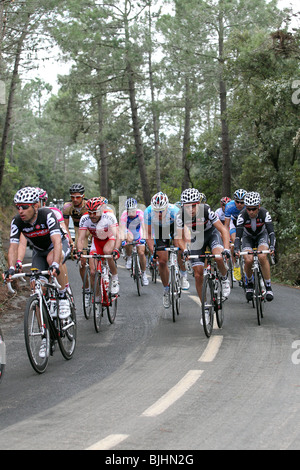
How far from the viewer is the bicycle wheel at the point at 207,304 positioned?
32.5 feet

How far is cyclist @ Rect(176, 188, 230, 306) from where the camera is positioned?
10.9 metres

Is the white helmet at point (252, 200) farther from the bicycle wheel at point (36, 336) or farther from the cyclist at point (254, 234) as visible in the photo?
the bicycle wheel at point (36, 336)

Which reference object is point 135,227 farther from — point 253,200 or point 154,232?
point 253,200

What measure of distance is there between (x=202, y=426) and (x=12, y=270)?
3385 mm

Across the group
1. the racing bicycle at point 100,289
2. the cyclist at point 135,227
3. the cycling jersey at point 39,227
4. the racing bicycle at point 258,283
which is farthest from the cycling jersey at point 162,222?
the cycling jersey at point 39,227

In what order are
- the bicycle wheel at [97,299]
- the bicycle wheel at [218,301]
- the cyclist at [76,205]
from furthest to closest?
Result: the cyclist at [76,205] → the bicycle wheel at [97,299] → the bicycle wheel at [218,301]

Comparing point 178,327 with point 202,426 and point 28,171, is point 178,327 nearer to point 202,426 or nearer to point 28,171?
point 202,426

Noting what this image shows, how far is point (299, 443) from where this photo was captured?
5301mm

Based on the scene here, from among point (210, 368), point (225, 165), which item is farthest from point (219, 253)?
point (225, 165)

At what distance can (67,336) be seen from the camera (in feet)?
29.5

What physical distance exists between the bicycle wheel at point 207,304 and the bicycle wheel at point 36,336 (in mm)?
2647

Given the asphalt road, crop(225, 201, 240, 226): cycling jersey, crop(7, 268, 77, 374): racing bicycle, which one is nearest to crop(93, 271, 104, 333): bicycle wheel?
the asphalt road

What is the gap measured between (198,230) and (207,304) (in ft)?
5.97

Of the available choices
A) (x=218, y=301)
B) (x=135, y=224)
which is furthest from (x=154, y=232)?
(x=135, y=224)
